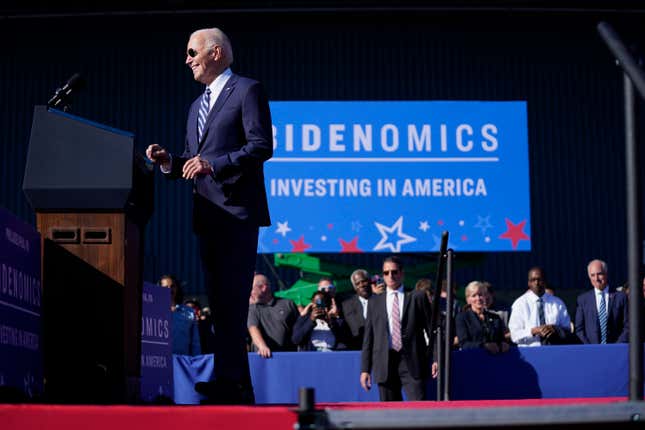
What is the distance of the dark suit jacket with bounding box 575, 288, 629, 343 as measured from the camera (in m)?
7.75

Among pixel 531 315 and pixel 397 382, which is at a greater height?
pixel 531 315

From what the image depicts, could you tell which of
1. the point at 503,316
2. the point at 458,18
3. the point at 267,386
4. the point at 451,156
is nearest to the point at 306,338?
the point at 267,386

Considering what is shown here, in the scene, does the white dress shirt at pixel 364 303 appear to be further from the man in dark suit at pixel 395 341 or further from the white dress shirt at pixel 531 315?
the white dress shirt at pixel 531 315

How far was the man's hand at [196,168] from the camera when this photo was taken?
9.90 feet

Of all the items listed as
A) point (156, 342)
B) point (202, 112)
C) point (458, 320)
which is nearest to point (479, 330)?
point (458, 320)

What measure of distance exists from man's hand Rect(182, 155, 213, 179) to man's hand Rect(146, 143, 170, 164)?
12cm

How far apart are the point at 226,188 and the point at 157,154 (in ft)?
0.84

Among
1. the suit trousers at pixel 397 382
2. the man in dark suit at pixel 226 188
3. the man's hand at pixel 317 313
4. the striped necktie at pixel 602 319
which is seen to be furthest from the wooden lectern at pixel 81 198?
the striped necktie at pixel 602 319

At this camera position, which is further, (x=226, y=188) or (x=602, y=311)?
(x=602, y=311)

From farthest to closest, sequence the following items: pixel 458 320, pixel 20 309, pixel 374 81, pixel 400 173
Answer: pixel 374 81
pixel 400 173
pixel 458 320
pixel 20 309

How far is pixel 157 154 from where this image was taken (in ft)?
10.3

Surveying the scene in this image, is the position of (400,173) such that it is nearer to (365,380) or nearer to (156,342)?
(365,380)

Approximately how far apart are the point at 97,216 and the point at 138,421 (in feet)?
3.76

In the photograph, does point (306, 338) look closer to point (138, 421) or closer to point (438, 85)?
point (138, 421)
